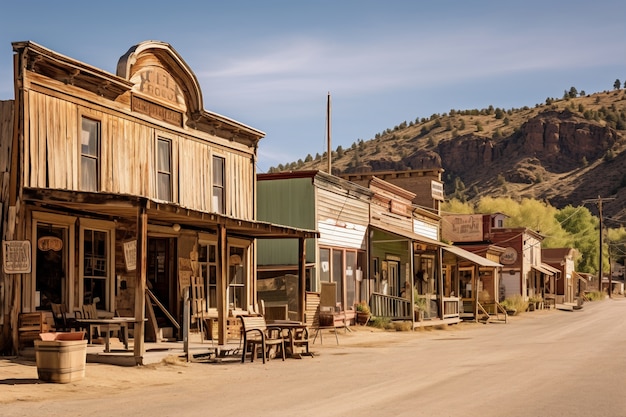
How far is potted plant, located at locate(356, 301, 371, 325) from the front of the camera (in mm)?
31172

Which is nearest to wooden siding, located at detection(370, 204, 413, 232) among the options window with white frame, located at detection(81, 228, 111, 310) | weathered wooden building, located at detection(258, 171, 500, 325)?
weathered wooden building, located at detection(258, 171, 500, 325)

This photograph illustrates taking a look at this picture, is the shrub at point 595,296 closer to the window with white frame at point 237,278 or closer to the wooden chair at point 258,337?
the window with white frame at point 237,278

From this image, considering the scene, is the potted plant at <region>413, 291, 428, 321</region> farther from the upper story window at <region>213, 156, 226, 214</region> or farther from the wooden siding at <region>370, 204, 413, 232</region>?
the upper story window at <region>213, 156, 226, 214</region>

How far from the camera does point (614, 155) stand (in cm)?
13638

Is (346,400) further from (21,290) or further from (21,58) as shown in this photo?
(21,58)

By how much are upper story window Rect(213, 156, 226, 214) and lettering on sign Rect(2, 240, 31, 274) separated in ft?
25.1

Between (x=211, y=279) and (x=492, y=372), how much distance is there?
31.4 ft

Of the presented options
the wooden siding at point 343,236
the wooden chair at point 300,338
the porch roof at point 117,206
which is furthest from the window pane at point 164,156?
the wooden siding at point 343,236

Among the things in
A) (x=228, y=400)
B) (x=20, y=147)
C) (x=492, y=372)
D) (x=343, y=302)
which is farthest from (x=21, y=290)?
(x=343, y=302)

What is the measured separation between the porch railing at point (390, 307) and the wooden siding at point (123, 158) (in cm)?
912

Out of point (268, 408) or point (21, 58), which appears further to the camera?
point (21, 58)

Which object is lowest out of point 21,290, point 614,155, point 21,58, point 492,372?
point 492,372

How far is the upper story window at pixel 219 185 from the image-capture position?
77.7 feet

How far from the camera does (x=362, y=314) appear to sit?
31.2 metres
